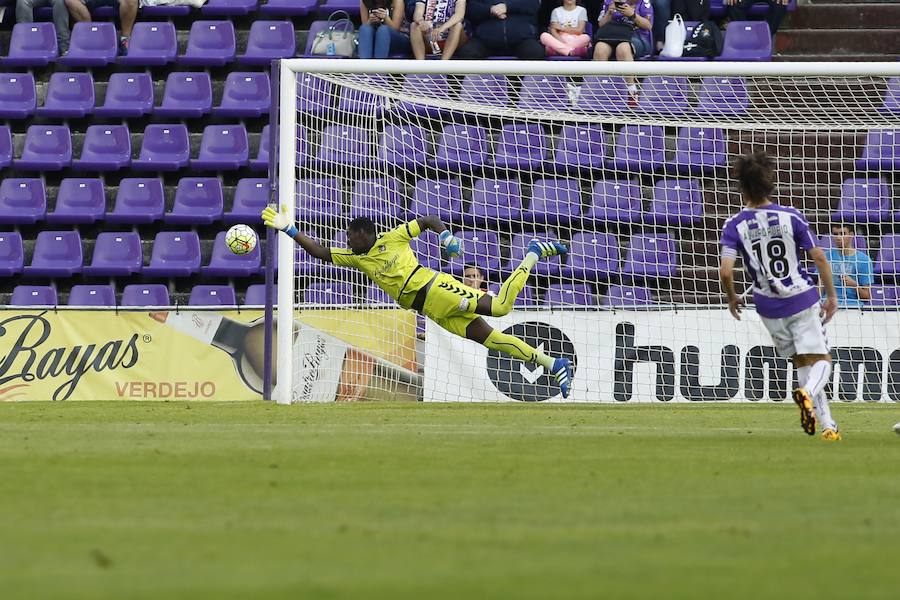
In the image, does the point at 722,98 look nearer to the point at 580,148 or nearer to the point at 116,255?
the point at 580,148

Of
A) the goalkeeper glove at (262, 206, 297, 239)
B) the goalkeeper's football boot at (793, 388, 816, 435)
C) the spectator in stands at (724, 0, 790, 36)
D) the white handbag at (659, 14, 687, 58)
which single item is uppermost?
the spectator in stands at (724, 0, 790, 36)

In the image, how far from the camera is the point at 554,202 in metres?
17.0

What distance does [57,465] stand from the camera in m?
7.14

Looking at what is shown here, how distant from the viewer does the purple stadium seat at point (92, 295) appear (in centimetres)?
1797

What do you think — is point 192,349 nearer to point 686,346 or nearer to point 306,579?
point 686,346

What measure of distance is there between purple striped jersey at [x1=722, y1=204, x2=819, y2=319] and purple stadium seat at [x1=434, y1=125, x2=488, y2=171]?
7.97 meters

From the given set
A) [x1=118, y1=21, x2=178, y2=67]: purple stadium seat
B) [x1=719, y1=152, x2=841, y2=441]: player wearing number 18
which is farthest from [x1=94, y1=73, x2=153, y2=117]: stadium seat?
[x1=719, y1=152, x2=841, y2=441]: player wearing number 18

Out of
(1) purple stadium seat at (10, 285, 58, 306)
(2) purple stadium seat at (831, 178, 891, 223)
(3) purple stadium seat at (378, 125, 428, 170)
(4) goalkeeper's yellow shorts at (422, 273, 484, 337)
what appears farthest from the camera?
(1) purple stadium seat at (10, 285, 58, 306)

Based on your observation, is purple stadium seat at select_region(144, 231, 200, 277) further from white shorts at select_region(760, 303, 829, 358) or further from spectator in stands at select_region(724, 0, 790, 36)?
white shorts at select_region(760, 303, 829, 358)

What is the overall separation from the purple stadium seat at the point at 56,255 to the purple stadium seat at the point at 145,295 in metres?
0.99

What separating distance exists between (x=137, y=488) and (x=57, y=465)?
1157 millimetres

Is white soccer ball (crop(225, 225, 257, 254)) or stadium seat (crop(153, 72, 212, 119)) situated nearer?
white soccer ball (crop(225, 225, 257, 254))

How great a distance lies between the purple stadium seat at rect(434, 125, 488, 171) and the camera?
16.9 metres

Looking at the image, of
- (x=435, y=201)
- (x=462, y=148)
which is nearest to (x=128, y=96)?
(x=462, y=148)
